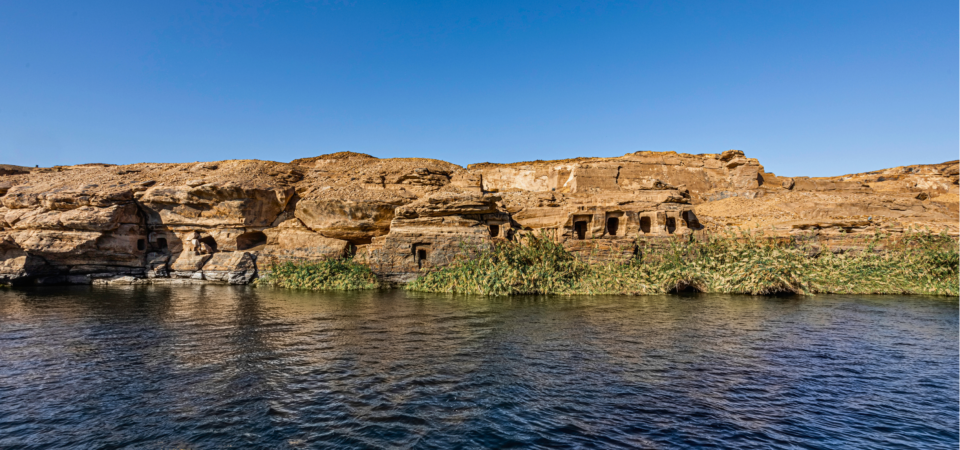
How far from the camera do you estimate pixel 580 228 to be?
2431 centimetres

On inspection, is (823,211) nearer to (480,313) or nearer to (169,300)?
(480,313)

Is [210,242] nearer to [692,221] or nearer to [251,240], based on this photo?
[251,240]

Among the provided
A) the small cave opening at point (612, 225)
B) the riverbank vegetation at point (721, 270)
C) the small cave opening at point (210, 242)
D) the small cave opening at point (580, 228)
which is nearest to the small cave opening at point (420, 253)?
the riverbank vegetation at point (721, 270)

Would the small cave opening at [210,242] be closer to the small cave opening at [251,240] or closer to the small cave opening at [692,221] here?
the small cave opening at [251,240]

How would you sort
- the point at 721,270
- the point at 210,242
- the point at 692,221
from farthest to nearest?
1. the point at 692,221
2. the point at 210,242
3. the point at 721,270

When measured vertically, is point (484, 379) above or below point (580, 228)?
below

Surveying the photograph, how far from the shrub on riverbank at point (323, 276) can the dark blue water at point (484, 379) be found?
25.5ft

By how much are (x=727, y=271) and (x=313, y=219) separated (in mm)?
21545

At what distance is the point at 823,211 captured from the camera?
22.1 m

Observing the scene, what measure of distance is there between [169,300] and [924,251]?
31.6m

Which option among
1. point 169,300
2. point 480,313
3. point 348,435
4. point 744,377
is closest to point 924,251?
point 744,377

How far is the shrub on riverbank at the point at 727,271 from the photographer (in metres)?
17.0

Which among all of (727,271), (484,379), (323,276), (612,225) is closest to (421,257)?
(323,276)

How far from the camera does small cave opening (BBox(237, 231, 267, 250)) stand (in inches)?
976
